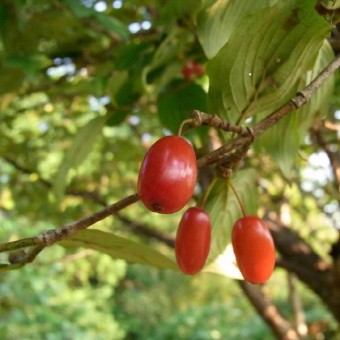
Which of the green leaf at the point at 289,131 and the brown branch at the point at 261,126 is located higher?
the brown branch at the point at 261,126

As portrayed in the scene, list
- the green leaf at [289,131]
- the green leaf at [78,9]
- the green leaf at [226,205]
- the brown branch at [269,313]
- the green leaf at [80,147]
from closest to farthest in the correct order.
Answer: the green leaf at [226,205] < the green leaf at [289,131] < the green leaf at [78,9] < the green leaf at [80,147] < the brown branch at [269,313]

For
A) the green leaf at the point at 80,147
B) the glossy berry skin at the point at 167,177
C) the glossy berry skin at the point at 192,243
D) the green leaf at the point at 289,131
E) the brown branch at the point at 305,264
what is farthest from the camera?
the brown branch at the point at 305,264

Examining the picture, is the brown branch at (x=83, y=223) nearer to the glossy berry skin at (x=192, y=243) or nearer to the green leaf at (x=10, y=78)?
the glossy berry skin at (x=192, y=243)

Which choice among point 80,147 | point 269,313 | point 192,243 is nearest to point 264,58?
point 192,243

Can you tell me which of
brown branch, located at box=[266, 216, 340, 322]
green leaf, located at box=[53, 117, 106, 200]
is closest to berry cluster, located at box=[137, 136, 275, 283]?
green leaf, located at box=[53, 117, 106, 200]

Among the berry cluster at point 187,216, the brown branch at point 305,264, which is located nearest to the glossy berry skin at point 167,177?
the berry cluster at point 187,216

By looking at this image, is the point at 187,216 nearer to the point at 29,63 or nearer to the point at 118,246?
the point at 118,246

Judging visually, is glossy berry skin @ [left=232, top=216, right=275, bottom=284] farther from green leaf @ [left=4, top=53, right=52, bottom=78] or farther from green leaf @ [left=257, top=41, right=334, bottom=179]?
green leaf @ [left=4, top=53, right=52, bottom=78]
